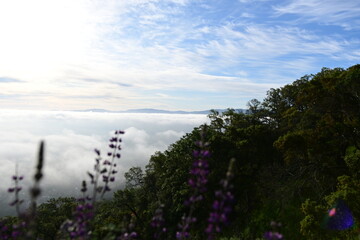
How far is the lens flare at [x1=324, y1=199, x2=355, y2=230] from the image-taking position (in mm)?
15695

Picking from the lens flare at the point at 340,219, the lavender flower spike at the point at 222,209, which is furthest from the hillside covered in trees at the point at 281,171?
the lavender flower spike at the point at 222,209

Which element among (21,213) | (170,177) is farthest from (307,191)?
(21,213)

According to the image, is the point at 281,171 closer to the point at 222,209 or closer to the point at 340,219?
the point at 340,219

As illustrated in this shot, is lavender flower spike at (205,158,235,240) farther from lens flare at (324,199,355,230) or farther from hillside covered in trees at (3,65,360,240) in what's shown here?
lens flare at (324,199,355,230)

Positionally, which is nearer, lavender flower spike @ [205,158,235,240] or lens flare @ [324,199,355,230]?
lavender flower spike @ [205,158,235,240]

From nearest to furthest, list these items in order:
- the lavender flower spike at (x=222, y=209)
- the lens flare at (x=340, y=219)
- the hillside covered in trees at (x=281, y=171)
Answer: the lavender flower spike at (x=222, y=209)
the lens flare at (x=340, y=219)
the hillside covered in trees at (x=281, y=171)

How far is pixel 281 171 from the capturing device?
24.8 meters

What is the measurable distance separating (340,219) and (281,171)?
8279 millimetres

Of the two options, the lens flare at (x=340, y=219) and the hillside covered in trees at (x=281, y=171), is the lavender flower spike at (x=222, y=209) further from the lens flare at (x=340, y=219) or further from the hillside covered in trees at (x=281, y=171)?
the lens flare at (x=340, y=219)

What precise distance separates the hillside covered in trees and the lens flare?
10cm

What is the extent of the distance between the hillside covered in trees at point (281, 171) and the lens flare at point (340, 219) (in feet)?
0.34

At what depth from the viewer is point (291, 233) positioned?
2245 centimetres

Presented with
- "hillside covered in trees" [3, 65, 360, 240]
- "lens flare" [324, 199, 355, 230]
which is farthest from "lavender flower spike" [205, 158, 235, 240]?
"lens flare" [324, 199, 355, 230]

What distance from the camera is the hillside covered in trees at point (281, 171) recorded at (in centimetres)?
1772
